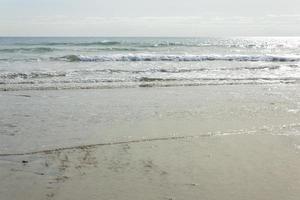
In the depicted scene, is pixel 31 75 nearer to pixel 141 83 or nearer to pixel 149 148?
pixel 141 83

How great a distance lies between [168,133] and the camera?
29.0 feet

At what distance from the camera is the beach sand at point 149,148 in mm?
5797

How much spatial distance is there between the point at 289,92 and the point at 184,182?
9.99 m

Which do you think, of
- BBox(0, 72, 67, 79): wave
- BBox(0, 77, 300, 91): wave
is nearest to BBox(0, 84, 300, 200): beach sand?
BBox(0, 77, 300, 91): wave

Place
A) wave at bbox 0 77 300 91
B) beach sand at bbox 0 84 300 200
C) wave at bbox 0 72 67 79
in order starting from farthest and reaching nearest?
wave at bbox 0 72 67 79 → wave at bbox 0 77 300 91 → beach sand at bbox 0 84 300 200

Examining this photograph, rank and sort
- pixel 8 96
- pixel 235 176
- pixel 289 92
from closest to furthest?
pixel 235 176 → pixel 8 96 → pixel 289 92

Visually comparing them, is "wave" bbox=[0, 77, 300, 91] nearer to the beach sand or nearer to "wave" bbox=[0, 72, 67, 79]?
"wave" bbox=[0, 72, 67, 79]

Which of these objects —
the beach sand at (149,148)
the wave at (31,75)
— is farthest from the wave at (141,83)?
the beach sand at (149,148)

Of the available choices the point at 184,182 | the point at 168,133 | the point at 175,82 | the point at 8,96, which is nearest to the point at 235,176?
the point at 184,182

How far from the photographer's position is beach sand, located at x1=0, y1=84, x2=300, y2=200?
580 centimetres

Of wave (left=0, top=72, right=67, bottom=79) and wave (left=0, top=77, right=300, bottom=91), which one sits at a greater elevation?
wave (left=0, top=72, right=67, bottom=79)

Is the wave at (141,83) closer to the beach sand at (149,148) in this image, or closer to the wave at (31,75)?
the wave at (31,75)

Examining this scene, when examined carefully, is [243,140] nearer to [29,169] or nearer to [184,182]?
[184,182]

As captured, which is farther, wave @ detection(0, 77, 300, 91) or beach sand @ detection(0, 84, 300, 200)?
wave @ detection(0, 77, 300, 91)
